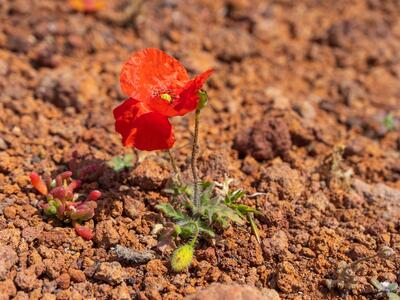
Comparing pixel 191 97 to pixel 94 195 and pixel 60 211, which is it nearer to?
pixel 94 195

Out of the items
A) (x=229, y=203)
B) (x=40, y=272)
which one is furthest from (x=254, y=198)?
(x=40, y=272)

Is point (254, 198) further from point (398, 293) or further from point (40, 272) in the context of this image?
point (40, 272)

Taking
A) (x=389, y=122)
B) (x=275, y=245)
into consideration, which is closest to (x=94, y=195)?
(x=275, y=245)

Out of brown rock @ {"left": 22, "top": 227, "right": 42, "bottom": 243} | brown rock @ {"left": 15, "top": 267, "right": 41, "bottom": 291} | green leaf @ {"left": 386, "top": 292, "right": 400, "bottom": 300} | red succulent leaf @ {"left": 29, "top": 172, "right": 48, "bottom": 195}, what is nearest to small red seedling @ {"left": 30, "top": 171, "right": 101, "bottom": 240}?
red succulent leaf @ {"left": 29, "top": 172, "right": 48, "bottom": 195}

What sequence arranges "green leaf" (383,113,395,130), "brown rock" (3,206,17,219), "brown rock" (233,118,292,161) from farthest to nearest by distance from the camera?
"green leaf" (383,113,395,130)
"brown rock" (233,118,292,161)
"brown rock" (3,206,17,219)

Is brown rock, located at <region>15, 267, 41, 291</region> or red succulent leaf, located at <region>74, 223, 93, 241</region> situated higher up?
red succulent leaf, located at <region>74, 223, 93, 241</region>

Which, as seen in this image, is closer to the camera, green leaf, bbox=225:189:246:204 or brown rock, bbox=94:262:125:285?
brown rock, bbox=94:262:125:285

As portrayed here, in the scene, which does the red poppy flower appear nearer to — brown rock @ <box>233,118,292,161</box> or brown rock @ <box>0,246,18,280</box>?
brown rock @ <box>0,246,18,280</box>
